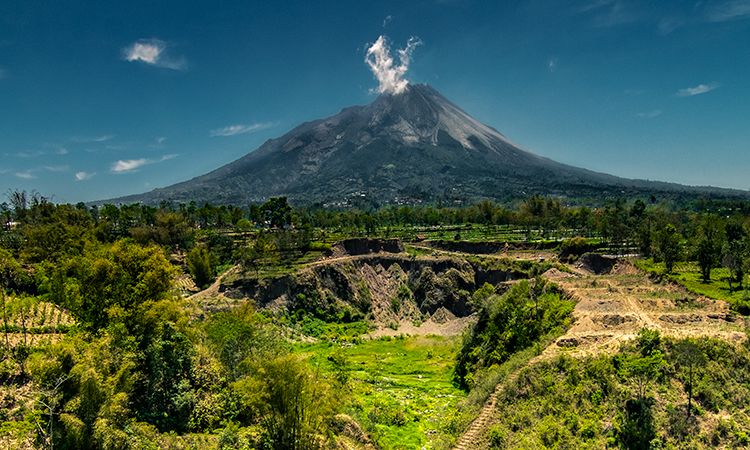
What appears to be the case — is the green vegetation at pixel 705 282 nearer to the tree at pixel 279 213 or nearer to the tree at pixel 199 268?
the tree at pixel 199 268

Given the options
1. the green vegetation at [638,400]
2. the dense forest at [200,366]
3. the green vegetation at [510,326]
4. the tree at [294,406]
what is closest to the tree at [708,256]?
the dense forest at [200,366]

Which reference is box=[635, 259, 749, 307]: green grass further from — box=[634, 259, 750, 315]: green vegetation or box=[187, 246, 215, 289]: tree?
box=[187, 246, 215, 289]: tree

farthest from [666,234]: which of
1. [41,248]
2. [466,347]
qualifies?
[41,248]

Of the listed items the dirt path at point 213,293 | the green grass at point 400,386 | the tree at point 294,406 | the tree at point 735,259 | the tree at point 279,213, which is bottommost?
the green grass at point 400,386

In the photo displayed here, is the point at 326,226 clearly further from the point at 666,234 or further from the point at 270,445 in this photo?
the point at 270,445

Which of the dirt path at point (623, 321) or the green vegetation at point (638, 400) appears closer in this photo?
the green vegetation at point (638, 400)

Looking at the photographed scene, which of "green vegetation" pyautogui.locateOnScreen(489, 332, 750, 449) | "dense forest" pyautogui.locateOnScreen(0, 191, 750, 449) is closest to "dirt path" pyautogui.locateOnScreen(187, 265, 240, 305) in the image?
"dense forest" pyautogui.locateOnScreen(0, 191, 750, 449)
